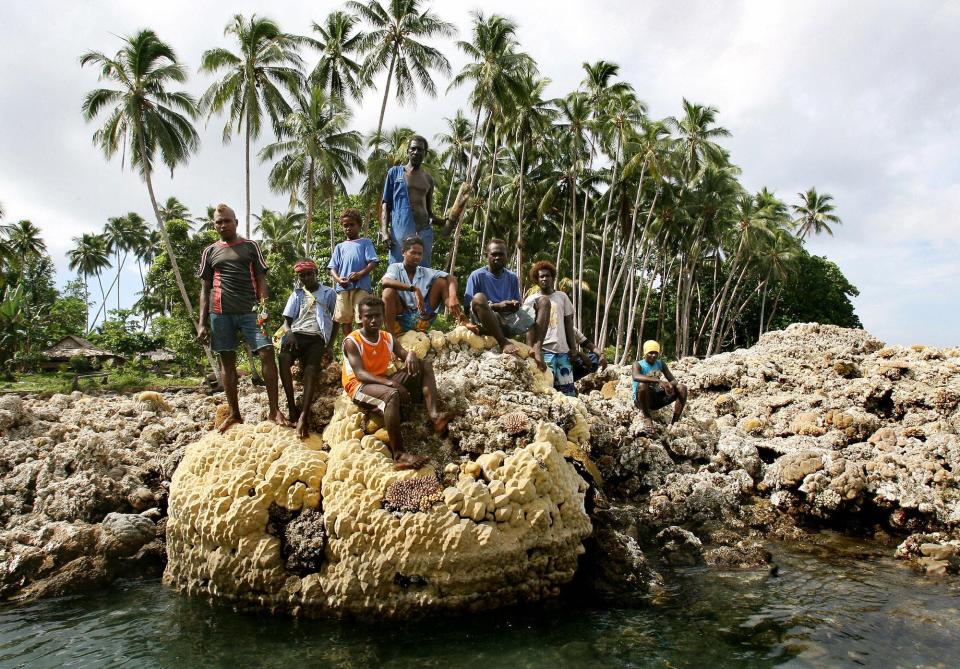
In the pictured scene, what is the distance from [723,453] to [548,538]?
429 centimetres

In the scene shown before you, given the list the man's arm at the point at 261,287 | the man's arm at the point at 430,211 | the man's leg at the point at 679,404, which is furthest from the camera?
the man's leg at the point at 679,404

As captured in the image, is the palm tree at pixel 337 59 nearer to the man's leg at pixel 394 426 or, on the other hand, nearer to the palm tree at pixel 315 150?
the palm tree at pixel 315 150

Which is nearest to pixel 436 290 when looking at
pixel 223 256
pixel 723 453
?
pixel 223 256

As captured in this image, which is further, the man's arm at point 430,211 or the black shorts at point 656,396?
the black shorts at point 656,396

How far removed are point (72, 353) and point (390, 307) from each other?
30.5 m

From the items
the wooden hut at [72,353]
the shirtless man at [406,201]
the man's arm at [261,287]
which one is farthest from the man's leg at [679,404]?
the wooden hut at [72,353]

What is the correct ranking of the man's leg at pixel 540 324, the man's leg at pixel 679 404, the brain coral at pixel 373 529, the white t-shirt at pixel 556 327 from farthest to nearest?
the man's leg at pixel 679 404 < the white t-shirt at pixel 556 327 < the man's leg at pixel 540 324 < the brain coral at pixel 373 529

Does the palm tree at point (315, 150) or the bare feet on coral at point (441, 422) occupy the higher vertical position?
the palm tree at point (315, 150)

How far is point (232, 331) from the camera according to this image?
6.06 metres

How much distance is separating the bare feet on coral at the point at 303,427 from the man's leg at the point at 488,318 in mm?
2023

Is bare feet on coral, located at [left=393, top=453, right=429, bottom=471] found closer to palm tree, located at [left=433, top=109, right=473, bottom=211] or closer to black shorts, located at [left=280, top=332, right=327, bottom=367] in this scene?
black shorts, located at [left=280, top=332, right=327, bottom=367]

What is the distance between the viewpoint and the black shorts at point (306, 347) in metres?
5.95

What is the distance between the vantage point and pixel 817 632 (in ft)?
14.5

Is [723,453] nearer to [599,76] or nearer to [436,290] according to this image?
[436,290]
